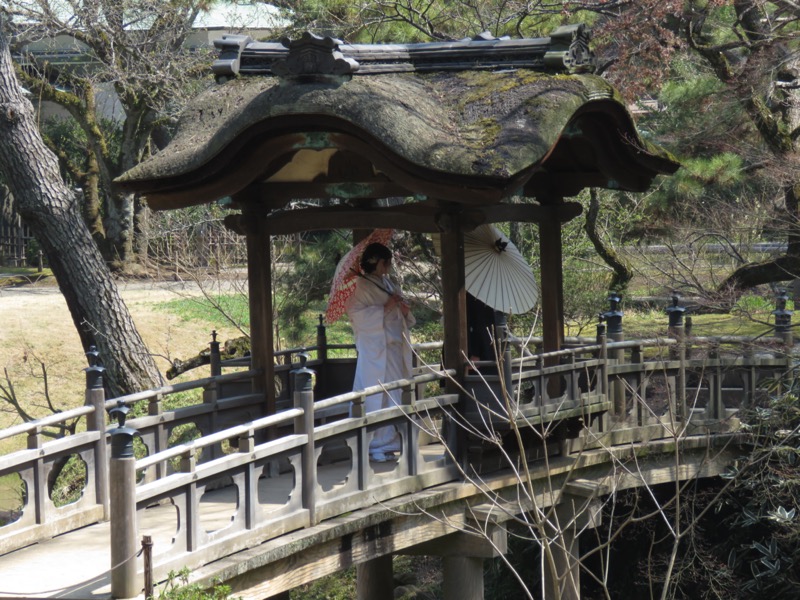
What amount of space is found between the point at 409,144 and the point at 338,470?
2762 mm

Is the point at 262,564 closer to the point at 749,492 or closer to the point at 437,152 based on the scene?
the point at 437,152

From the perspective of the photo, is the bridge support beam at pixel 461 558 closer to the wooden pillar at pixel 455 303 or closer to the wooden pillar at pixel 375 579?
the wooden pillar at pixel 455 303

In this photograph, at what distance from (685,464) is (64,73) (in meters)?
18.1

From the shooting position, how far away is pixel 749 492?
10.7 metres

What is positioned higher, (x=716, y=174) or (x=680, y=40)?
(x=680, y=40)

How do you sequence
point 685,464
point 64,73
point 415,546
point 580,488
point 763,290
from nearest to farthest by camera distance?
point 415,546
point 580,488
point 685,464
point 763,290
point 64,73

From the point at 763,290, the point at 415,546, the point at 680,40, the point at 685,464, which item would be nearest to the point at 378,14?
the point at 680,40

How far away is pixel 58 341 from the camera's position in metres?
22.7

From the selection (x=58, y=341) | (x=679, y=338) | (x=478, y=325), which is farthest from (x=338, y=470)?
(x=58, y=341)

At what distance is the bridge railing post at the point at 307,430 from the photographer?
7102 millimetres

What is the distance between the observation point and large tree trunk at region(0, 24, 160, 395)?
13445mm

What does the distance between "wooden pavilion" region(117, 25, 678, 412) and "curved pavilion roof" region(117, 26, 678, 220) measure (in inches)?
0.4

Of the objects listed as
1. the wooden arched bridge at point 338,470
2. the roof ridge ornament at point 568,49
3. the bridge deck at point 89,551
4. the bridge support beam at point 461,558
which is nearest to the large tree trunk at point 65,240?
the wooden arched bridge at point 338,470

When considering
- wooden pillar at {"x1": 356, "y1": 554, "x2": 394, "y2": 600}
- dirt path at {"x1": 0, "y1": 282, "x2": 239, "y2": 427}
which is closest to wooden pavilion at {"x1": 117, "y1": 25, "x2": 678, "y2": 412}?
wooden pillar at {"x1": 356, "y1": 554, "x2": 394, "y2": 600}
